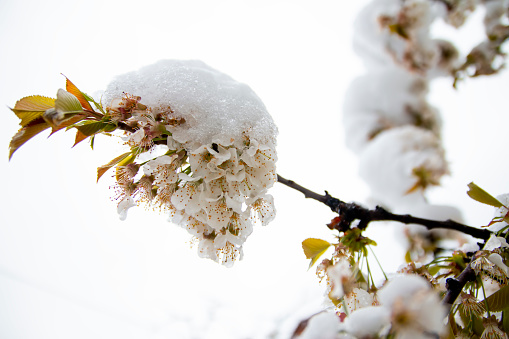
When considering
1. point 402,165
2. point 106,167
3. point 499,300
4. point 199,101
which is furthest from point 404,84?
point 106,167

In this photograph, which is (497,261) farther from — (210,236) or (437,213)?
(437,213)

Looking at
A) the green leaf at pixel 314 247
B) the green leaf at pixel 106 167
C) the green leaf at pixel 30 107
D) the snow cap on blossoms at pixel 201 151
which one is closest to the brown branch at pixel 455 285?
the green leaf at pixel 314 247

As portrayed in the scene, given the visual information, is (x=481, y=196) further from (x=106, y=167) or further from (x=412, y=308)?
(x=106, y=167)

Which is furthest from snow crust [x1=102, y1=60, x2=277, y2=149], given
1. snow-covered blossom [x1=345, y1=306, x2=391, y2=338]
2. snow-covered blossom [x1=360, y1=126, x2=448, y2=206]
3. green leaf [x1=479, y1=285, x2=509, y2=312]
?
snow-covered blossom [x1=360, y1=126, x2=448, y2=206]

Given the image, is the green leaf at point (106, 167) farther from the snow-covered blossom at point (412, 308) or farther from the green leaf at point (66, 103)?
the snow-covered blossom at point (412, 308)


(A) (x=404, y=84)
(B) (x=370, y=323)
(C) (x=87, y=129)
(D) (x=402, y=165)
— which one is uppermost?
(A) (x=404, y=84)
